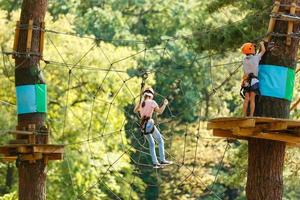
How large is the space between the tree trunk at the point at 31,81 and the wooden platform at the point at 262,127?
10.3 feet

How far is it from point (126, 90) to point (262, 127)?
540 inches

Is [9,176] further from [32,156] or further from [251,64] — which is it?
[251,64]

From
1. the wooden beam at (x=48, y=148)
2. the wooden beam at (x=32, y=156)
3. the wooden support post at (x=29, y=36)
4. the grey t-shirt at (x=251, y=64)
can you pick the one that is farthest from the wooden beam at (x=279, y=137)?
the wooden support post at (x=29, y=36)

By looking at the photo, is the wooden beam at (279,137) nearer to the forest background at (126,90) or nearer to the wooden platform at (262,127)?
the wooden platform at (262,127)

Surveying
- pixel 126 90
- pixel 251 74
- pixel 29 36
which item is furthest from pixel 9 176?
pixel 251 74

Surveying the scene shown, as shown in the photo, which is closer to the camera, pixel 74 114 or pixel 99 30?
pixel 74 114

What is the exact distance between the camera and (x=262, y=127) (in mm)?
9188

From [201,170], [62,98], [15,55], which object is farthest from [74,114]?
[15,55]

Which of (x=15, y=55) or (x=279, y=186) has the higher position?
(x=15, y=55)

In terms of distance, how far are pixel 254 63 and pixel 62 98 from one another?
41.6 ft

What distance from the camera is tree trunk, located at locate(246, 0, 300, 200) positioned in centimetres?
970

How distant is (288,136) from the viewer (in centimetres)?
938

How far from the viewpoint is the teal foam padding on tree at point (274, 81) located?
9.66 metres

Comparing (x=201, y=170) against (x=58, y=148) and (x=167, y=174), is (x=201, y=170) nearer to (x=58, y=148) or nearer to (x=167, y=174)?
(x=167, y=174)
